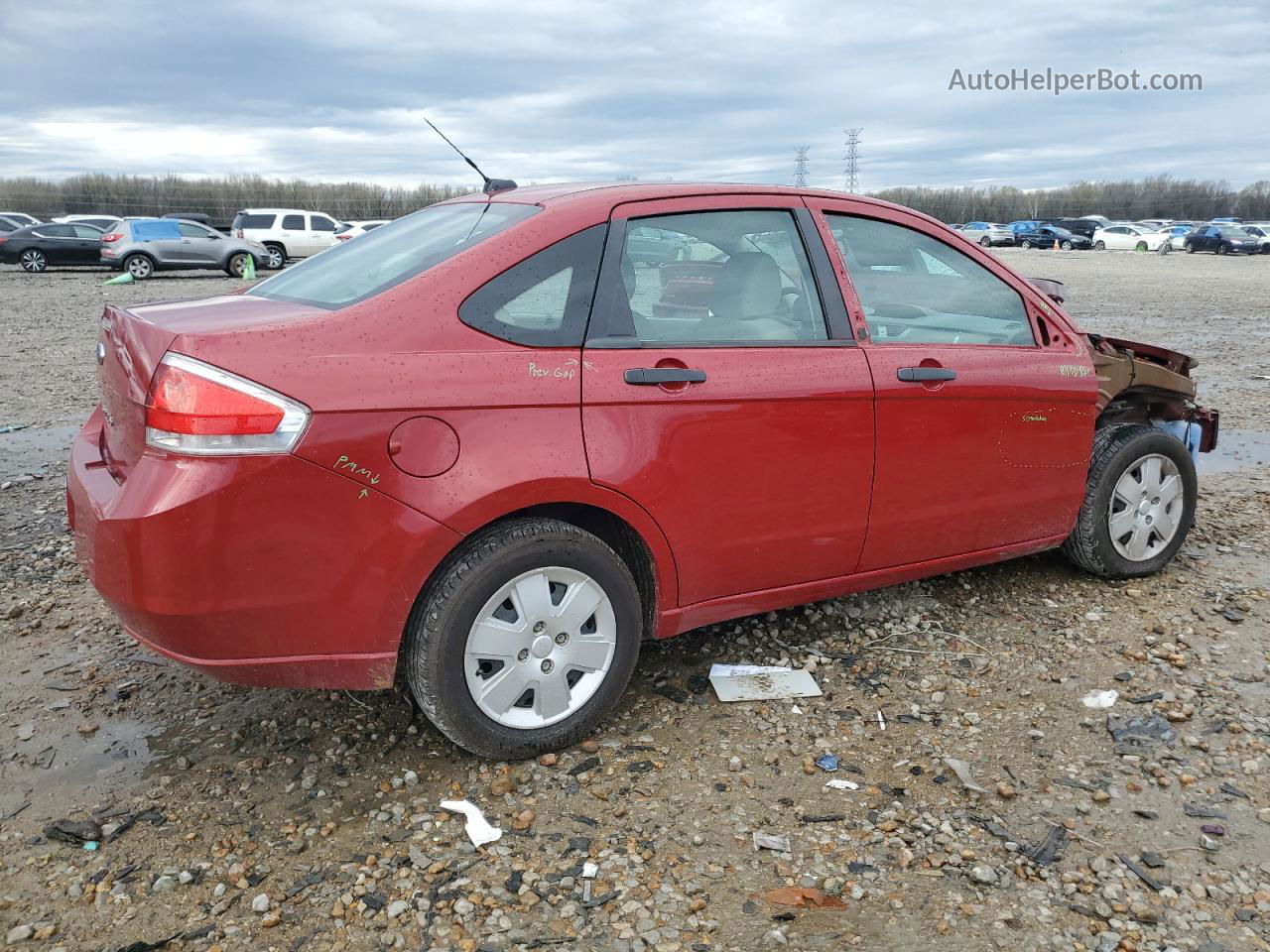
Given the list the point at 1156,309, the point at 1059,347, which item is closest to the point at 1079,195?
the point at 1156,309

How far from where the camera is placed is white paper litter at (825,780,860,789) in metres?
3.17

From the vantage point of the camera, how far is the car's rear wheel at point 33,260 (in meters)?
26.7

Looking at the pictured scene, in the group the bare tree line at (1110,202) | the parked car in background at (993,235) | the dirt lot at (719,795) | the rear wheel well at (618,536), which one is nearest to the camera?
the dirt lot at (719,795)

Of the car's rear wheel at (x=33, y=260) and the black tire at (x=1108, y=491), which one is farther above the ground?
the car's rear wheel at (x=33, y=260)

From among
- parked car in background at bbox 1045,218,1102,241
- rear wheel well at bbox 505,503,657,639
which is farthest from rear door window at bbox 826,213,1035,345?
parked car in background at bbox 1045,218,1102,241

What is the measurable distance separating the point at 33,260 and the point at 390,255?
27942 millimetres

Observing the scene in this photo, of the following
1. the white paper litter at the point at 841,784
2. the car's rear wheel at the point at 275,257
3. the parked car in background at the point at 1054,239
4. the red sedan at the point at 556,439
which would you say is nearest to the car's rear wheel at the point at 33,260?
the car's rear wheel at the point at 275,257

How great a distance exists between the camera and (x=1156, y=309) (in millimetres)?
17438

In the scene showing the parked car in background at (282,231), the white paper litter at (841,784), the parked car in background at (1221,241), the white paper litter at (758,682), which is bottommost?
the white paper litter at (841,784)

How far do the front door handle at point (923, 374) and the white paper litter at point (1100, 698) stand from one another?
1.25 meters

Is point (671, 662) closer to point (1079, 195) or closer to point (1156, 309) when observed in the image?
point (1156, 309)

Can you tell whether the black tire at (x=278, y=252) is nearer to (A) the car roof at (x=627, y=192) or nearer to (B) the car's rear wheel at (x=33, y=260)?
(B) the car's rear wheel at (x=33, y=260)

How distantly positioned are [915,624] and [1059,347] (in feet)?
4.24

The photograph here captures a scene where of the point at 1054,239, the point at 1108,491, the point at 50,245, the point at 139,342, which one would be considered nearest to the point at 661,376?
the point at 139,342
